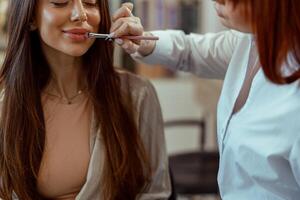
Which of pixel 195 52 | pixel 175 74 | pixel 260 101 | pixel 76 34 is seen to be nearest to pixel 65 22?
pixel 76 34

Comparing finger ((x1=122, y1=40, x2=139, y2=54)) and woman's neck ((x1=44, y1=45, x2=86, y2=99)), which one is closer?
finger ((x1=122, y1=40, x2=139, y2=54))

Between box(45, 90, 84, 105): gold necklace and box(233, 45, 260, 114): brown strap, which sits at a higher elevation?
box(233, 45, 260, 114): brown strap

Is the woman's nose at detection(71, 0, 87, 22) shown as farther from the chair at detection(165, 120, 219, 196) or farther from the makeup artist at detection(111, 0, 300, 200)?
the chair at detection(165, 120, 219, 196)

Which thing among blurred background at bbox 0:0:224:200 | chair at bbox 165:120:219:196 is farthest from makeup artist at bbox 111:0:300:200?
blurred background at bbox 0:0:224:200

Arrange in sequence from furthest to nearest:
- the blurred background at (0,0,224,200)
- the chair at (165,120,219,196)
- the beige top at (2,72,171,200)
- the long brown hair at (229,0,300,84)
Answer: the blurred background at (0,0,224,200), the chair at (165,120,219,196), the beige top at (2,72,171,200), the long brown hair at (229,0,300,84)

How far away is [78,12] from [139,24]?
0.47 ft

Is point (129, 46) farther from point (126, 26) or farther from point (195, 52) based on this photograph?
point (195, 52)

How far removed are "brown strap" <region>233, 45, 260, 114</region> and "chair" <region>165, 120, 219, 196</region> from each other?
1.13 meters

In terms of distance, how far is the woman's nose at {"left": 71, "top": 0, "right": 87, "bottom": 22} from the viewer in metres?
1.21

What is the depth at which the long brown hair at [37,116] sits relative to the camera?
1.29 meters

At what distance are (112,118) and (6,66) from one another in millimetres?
290

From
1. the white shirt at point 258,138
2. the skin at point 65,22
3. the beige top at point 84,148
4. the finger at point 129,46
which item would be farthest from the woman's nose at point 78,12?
the white shirt at point 258,138

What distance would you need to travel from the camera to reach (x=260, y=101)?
3.44 feet

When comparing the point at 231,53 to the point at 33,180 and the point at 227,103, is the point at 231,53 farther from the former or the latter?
the point at 33,180
